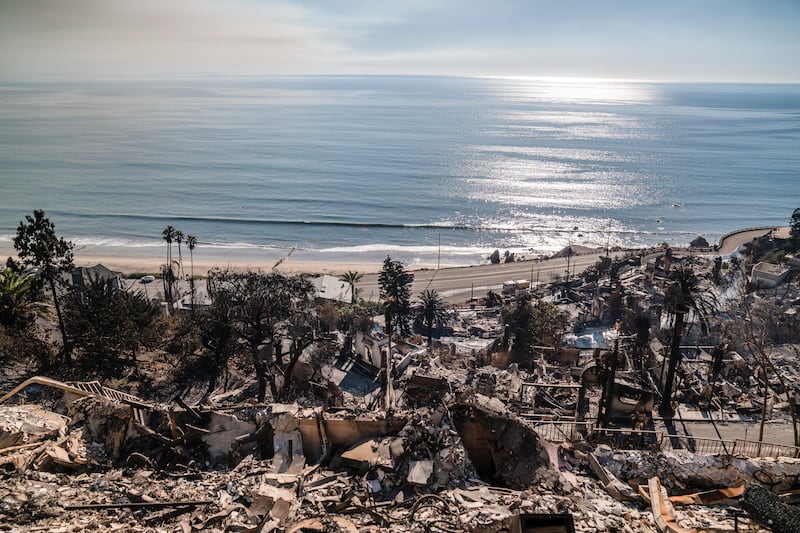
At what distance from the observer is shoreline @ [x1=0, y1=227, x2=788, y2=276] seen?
52.7m

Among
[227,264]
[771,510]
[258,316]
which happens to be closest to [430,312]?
[258,316]

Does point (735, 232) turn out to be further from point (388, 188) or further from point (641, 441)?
point (641, 441)

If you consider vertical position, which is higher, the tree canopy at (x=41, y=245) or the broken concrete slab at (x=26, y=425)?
the tree canopy at (x=41, y=245)

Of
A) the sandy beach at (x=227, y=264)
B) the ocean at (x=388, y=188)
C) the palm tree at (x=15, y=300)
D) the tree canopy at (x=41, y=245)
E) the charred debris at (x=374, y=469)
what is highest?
the ocean at (x=388, y=188)

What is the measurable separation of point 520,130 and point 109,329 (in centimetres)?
15169

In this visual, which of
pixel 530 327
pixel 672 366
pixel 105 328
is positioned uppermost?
pixel 105 328

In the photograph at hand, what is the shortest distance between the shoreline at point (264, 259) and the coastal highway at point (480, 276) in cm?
249

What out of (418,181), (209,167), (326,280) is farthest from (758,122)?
(326,280)

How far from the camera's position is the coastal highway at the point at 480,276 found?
45.6 meters

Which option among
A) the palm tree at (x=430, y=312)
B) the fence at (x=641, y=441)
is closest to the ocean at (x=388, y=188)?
the palm tree at (x=430, y=312)

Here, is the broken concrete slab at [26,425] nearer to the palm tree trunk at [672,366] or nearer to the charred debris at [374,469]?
the charred debris at [374,469]

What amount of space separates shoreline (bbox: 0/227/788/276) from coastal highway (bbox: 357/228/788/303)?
8.17 feet

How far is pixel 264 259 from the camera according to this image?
186 ft

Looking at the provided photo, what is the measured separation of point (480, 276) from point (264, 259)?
22.9 metres
